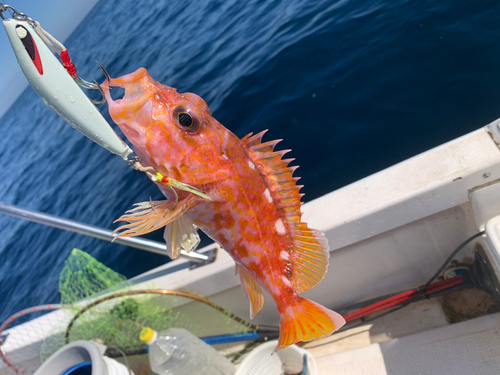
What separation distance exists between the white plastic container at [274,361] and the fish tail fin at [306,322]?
1.67m

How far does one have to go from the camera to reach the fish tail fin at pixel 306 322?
5.23ft

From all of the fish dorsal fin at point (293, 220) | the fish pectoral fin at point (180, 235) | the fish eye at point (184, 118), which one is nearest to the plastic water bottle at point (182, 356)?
the fish pectoral fin at point (180, 235)

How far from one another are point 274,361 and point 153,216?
2.58 m

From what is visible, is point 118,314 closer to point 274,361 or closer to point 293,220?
point 274,361

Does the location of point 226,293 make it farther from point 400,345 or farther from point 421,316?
point 421,316

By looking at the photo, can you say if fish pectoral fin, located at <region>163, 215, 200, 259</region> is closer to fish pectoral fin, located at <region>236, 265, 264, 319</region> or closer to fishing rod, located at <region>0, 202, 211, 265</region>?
fish pectoral fin, located at <region>236, 265, 264, 319</region>

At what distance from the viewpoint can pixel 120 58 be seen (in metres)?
18.6

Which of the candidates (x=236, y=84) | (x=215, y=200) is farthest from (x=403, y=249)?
(x=236, y=84)

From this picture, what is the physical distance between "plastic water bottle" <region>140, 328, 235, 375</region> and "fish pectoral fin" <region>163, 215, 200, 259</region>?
1633 mm

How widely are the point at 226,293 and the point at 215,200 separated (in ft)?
8.11

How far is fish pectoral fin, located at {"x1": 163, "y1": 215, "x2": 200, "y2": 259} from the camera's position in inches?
65.8

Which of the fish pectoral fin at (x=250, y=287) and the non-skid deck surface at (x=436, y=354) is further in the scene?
the non-skid deck surface at (x=436, y=354)

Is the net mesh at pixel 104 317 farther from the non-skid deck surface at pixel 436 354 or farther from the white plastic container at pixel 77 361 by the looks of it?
the non-skid deck surface at pixel 436 354

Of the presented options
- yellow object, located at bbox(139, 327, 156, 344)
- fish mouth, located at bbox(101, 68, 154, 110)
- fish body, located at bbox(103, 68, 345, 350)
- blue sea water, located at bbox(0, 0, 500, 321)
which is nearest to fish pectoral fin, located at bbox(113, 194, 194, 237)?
fish body, located at bbox(103, 68, 345, 350)
